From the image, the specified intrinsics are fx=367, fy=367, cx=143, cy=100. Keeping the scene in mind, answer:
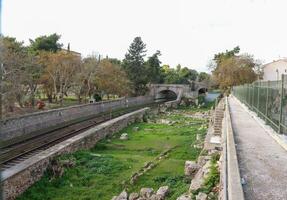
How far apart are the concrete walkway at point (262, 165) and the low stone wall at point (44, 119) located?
14751 millimetres

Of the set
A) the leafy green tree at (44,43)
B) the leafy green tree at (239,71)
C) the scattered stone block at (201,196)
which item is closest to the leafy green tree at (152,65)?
the leafy green tree at (239,71)

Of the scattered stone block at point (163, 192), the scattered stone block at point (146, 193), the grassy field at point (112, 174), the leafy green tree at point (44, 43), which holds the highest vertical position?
the leafy green tree at point (44, 43)

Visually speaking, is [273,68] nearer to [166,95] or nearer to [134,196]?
[166,95]

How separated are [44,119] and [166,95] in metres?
66.1

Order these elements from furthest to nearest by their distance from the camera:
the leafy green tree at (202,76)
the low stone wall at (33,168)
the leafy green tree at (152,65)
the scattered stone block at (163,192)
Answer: the leafy green tree at (202,76) < the leafy green tree at (152,65) < the low stone wall at (33,168) < the scattered stone block at (163,192)

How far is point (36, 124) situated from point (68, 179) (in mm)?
11371

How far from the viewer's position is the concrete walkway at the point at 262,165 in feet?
21.2

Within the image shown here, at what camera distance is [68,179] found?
1595 centimetres

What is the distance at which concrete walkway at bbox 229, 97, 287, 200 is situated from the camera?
21.2ft

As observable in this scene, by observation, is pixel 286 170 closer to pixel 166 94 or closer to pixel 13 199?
pixel 13 199

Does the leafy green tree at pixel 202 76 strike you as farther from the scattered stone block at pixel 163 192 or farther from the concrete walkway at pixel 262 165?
the concrete walkway at pixel 262 165

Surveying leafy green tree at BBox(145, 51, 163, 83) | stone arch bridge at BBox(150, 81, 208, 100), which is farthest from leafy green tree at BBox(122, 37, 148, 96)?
stone arch bridge at BBox(150, 81, 208, 100)

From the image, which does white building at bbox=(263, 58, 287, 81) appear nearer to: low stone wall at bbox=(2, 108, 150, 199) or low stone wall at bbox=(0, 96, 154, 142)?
low stone wall at bbox=(0, 96, 154, 142)

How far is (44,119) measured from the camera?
27688mm
